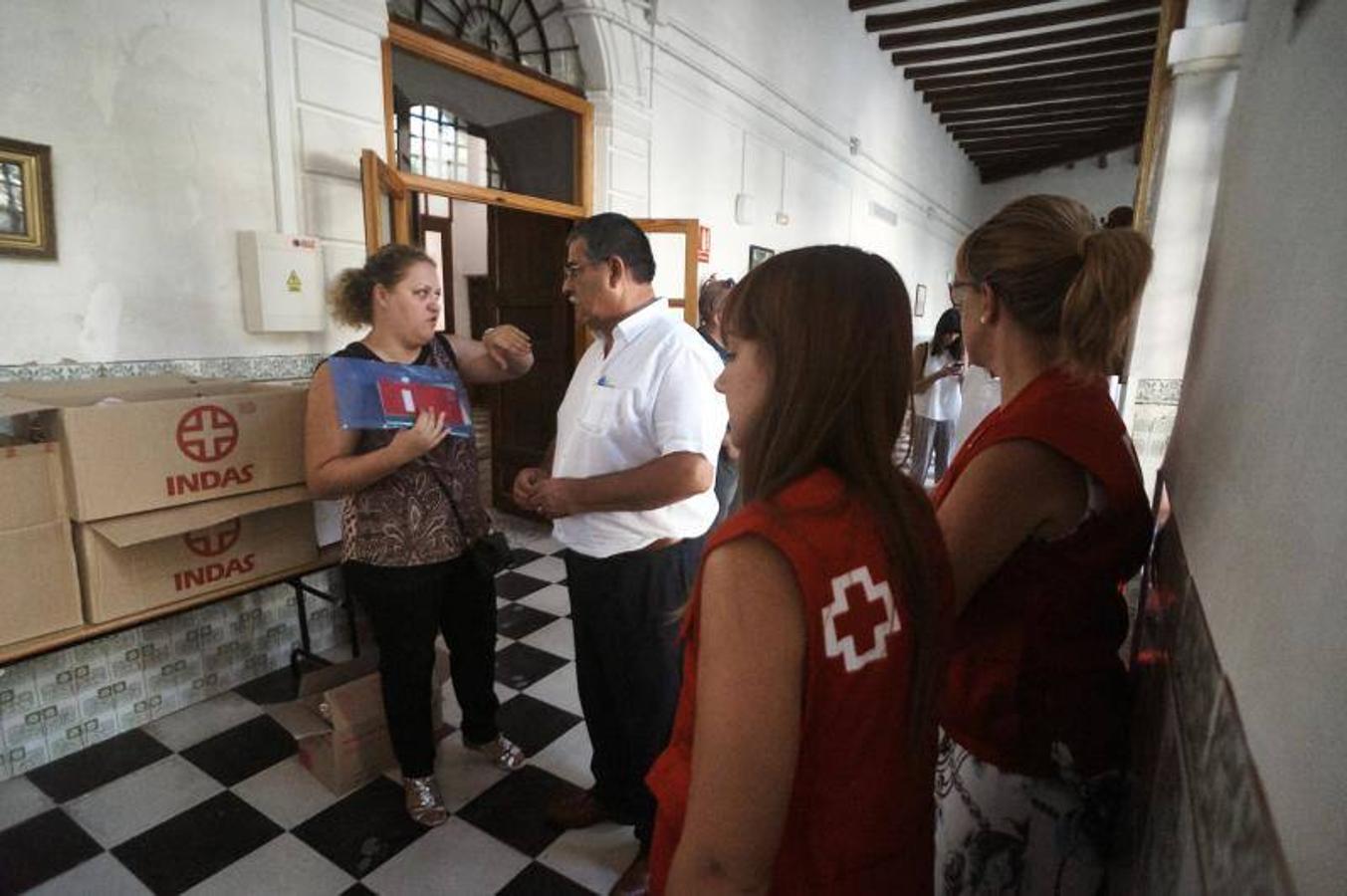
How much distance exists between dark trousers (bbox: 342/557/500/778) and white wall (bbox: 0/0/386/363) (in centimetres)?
127

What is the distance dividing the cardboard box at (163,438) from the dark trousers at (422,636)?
1.83 ft

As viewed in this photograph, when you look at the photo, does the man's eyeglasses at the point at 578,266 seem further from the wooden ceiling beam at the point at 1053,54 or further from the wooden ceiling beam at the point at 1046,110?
the wooden ceiling beam at the point at 1046,110

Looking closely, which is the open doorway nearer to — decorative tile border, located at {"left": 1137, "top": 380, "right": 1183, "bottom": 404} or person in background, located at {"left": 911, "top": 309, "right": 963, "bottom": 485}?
person in background, located at {"left": 911, "top": 309, "right": 963, "bottom": 485}

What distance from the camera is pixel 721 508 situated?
3.20 meters

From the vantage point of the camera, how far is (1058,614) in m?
0.89

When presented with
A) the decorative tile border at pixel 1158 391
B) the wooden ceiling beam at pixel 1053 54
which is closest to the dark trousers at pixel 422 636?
the decorative tile border at pixel 1158 391

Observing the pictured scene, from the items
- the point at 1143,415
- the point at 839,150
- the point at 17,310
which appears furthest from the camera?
the point at 839,150

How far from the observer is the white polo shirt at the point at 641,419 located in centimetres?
153

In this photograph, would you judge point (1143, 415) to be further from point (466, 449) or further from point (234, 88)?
point (234, 88)

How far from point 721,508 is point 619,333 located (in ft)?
5.68

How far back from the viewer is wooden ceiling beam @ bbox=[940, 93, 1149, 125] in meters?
9.30

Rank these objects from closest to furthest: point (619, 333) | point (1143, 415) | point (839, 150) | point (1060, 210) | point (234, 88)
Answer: point (1060, 210)
point (619, 333)
point (1143, 415)
point (234, 88)
point (839, 150)

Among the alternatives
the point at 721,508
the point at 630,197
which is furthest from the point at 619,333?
the point at 630,197

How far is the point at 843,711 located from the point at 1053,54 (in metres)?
9.20
